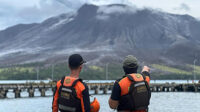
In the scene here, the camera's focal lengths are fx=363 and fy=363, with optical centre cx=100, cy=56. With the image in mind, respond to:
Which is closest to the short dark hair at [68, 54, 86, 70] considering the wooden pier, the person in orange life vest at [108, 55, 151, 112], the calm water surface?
the person in orange life vest at [108, 55, 151, 112]

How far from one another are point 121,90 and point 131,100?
1.10 feet

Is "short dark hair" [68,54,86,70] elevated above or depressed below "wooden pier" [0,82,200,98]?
above

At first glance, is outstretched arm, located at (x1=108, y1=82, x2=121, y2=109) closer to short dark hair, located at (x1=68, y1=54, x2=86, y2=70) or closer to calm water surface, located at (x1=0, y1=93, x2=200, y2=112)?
short dark hair, located at (x1=68, y1=54, x2=86, y2=70)

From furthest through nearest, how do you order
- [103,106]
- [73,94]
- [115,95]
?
[103,106] → [115,95] → [73,94]

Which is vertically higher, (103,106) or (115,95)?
(115,95)

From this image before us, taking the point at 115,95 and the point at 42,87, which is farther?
the point at 42,87

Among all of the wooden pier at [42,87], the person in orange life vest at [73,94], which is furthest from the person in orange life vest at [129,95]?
the wooden pier at [42,87]

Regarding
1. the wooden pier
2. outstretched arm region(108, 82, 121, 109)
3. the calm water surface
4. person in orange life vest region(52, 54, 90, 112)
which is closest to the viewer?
person in orange life vest region(52, 54, 90, 112)

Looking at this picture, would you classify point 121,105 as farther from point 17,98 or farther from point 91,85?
point 91,85

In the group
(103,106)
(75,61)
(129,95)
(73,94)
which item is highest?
(75,61)

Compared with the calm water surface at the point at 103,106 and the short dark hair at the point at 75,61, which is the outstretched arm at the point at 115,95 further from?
the calm water surface at the point at 103,106

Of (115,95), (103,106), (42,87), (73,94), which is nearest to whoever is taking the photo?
(73,94)

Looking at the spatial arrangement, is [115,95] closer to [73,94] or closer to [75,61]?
[73,94]

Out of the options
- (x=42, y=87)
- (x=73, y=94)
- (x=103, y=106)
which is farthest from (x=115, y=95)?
(x=42, y=87)
